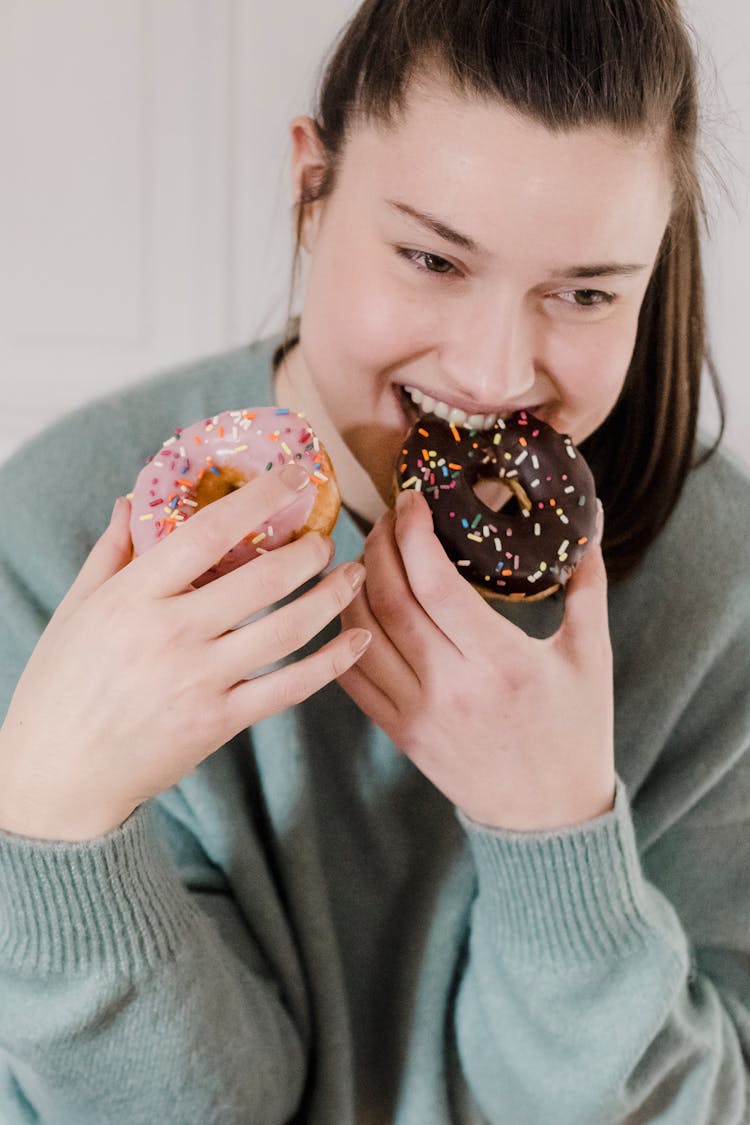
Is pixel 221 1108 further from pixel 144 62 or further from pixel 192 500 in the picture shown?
pixel 144 62

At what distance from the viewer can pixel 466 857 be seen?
113 centimetres

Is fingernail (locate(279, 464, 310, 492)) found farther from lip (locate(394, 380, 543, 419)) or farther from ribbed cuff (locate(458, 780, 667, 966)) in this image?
ribbed cuff (locate(458, 780, 667, 966))

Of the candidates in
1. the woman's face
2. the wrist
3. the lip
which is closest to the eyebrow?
the woman's face

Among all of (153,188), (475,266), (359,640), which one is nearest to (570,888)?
→ (359,640)

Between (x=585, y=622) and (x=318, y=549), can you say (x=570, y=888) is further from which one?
(x=318, y=549)

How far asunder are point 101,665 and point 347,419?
39cm

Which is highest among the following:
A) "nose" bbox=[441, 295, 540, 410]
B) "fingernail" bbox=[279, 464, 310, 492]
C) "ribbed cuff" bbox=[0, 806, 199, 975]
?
"nose" bbox=[441, 295, 540, 410]

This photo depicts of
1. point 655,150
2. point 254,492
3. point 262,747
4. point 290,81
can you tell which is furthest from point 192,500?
point 290,81

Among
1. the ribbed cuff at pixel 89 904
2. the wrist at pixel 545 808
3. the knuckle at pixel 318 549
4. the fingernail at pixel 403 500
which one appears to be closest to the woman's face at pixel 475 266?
the fingernail at pixel 403 500

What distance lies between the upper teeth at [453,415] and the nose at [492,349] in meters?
0.05

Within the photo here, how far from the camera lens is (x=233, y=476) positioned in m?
0.88

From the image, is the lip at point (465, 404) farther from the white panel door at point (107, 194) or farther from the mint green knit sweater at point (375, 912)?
the white panel door at point (107, 194)

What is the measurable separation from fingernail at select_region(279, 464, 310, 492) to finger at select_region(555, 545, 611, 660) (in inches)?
10.6

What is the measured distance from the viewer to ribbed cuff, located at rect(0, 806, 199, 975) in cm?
83
